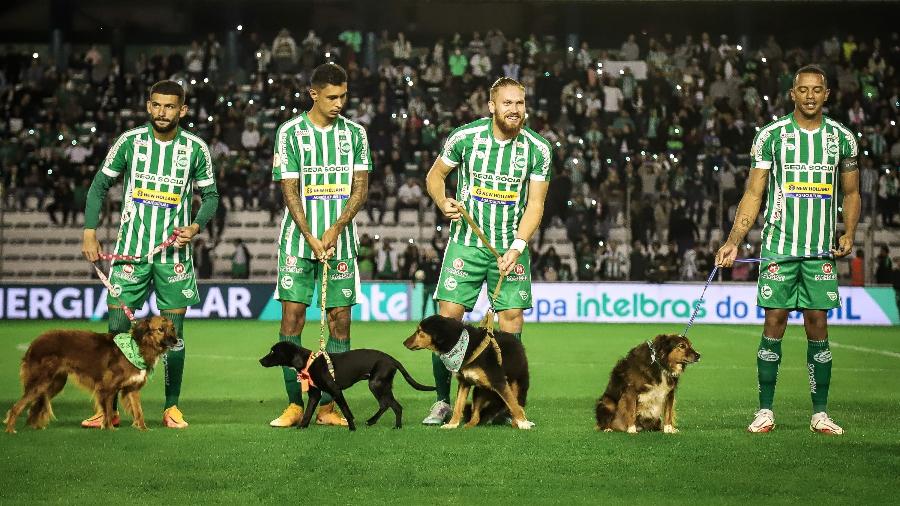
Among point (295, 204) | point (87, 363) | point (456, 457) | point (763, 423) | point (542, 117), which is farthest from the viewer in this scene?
point (542, 117)

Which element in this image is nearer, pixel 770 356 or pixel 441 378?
pixel 770 356

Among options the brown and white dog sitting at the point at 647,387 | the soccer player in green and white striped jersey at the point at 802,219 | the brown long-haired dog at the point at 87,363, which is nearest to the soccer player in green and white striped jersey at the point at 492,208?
the brown and white dog sitting at the point at 647,387

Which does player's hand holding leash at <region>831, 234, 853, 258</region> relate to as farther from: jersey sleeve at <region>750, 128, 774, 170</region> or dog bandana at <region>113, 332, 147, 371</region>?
dog bandana at <region>113, 332, 147, 371</region>

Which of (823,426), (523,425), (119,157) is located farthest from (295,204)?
(823,426)

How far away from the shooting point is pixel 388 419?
9141mm

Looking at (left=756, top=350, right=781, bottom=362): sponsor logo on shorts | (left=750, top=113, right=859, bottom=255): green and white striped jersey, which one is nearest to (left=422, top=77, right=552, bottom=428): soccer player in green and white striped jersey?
(left=750, top=113, right=859, bottom=255): green and white striped jersey

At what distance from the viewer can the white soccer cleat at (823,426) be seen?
8.32 metres

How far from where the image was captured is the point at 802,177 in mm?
8547

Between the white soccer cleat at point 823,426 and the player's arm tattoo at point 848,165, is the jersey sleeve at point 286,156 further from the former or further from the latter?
the white soccer cleat at point 823,426

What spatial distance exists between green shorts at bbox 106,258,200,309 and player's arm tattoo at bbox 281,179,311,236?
2.81 ft

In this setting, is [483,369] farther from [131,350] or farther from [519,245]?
[131,350]

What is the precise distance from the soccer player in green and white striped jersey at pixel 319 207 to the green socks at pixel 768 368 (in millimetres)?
2751

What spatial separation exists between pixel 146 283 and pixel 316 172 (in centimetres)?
137

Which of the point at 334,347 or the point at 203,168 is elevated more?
the point at 203,168
